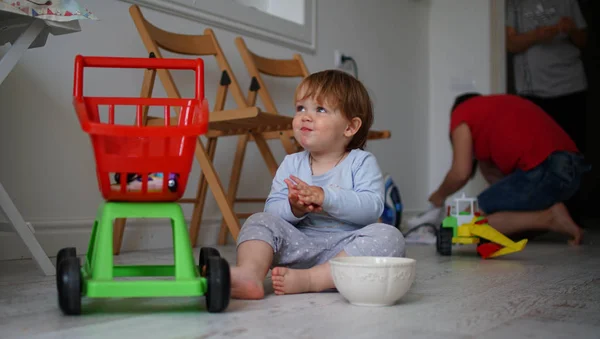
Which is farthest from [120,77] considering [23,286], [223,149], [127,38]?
[23,286]

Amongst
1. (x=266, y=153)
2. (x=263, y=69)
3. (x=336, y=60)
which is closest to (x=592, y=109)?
(x=336, y=60)

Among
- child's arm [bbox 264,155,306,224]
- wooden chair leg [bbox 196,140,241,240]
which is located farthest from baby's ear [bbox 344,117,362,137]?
wooden chair leg [bbox 196,140,241,240]

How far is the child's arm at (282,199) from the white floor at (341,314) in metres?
0.19

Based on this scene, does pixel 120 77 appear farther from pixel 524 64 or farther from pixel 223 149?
pixel 524 64

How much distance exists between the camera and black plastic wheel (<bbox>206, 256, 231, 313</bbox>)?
37.3 inches

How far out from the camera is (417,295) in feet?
3.84

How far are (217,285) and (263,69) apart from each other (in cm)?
164

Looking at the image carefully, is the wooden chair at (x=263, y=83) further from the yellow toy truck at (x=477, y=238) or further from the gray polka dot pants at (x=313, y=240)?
the gray polka dot pants at (x=313, y=240)

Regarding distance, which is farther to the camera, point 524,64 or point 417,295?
point 524,64

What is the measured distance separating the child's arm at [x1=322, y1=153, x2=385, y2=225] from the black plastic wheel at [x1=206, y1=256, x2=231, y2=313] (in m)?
0.30

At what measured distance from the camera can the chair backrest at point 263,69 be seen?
2279 mm

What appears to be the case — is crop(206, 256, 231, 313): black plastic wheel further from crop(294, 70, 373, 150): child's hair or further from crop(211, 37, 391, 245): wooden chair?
crop(211, 37, 391, 245): wooden chair

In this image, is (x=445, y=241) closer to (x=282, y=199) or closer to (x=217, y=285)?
(x=282, y=199)

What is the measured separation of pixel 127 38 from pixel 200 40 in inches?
10.1
